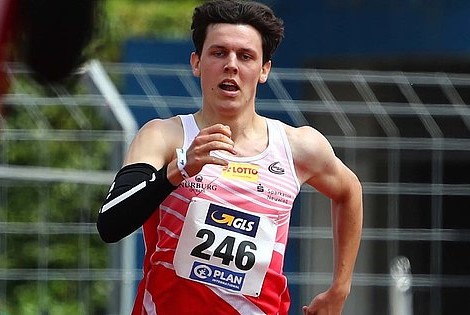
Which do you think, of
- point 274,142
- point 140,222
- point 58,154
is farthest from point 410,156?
point 140,222

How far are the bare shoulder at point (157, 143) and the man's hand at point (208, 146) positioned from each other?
35 cm

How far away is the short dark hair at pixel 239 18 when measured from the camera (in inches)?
146

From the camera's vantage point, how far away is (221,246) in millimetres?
3602

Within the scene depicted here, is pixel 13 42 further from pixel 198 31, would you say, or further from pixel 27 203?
pixel 27 203

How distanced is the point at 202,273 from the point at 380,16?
5.63m

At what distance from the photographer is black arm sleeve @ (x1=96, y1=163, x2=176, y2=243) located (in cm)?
325

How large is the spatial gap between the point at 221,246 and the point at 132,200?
42 cm

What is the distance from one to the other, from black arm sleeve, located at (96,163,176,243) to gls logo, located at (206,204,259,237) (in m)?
0.27

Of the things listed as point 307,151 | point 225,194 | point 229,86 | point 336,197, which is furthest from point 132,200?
point 336,197

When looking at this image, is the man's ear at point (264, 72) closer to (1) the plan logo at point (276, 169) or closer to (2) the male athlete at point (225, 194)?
(2) the male athlete at point (225, 194)

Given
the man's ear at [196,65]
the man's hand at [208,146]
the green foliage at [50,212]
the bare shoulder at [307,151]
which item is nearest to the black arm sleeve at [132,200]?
the man's hand at [208,146]

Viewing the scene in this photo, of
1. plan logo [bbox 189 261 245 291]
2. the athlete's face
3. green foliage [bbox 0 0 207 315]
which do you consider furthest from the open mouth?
green foliage [bbox 0 0 207 315]

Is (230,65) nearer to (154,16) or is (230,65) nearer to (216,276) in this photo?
(216,276)

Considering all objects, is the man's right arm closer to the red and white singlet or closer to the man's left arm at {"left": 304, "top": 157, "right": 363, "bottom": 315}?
the red and white singlet
